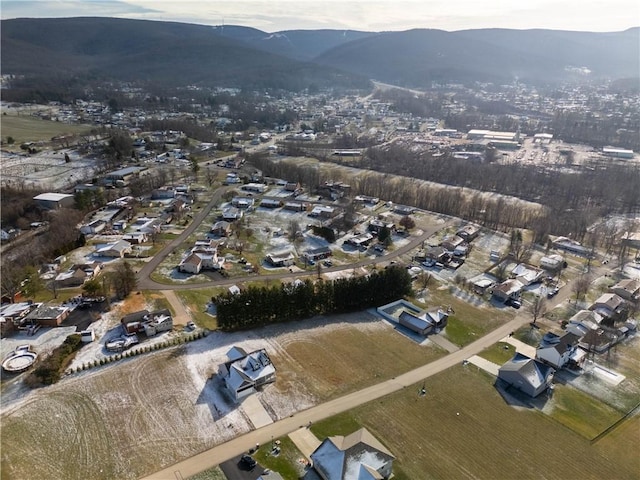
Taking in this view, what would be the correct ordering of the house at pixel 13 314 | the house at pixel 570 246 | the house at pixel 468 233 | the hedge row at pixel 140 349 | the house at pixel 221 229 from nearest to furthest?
the hedge row at pixel 140 349
the house at pixel 13 314
the house at pixel 570 246
the house at pixel 221 229
the house at pixel 468 233

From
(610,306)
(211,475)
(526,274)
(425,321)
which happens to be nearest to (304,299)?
(425,321)

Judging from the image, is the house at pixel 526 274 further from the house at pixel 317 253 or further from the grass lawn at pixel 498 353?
the house at pixel 317 253

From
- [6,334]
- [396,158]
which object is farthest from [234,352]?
[396,158]

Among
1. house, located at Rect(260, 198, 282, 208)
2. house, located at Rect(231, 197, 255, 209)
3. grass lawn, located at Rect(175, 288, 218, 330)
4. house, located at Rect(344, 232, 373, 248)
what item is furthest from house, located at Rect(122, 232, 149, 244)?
house, located at Rect(344, 232, 373, 248)

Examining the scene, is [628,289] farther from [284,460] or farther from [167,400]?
[167,400]

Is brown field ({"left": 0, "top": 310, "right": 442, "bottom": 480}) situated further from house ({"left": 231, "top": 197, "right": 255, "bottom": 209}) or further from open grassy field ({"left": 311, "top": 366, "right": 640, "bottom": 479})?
house ({"left": 231, "top": 197, "right": 255, "bottom": 209})

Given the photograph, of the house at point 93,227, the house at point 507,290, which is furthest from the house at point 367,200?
the house at point 93,227

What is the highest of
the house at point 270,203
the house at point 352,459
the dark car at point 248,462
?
the house at point 352,459

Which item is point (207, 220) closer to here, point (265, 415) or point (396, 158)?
point (265, 415)
